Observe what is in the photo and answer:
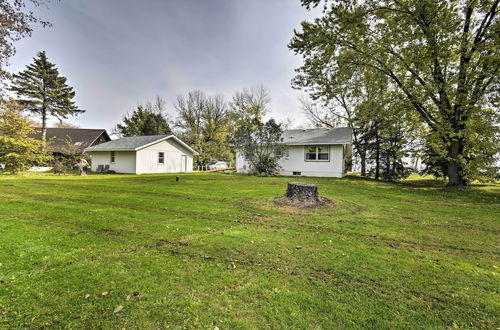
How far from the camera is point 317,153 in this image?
62.5 ft

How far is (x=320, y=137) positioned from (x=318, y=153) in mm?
1502

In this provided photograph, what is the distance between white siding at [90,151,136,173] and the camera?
22.0 meters

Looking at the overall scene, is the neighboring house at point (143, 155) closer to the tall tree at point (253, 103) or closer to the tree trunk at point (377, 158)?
the tall tree at point (253, 103)

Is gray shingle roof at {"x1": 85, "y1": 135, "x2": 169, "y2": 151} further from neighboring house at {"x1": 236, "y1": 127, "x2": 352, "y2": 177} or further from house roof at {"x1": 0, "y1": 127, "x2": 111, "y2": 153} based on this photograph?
neighboring house at {"x1": 236, "y1": 127, "x2": 352, "y2": 177}

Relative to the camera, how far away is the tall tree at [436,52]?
36.8ft

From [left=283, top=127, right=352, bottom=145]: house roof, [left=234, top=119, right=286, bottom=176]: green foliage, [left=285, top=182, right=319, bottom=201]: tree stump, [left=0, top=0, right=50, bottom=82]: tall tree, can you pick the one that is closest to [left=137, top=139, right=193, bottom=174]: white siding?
[left=234, top=119, right=286, bottom=176]: green foliage

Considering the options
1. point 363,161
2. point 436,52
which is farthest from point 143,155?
point 436,52

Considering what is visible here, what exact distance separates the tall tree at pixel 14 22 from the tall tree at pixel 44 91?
92.7 feet

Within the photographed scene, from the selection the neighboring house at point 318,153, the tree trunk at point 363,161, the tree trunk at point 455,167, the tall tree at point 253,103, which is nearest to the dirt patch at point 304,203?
the tree trunk at point 455,167

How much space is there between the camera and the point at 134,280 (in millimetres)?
2830

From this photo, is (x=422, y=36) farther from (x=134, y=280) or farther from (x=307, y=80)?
(x=134, y=280)

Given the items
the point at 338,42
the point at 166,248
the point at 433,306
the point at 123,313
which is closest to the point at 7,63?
the point at 166,248

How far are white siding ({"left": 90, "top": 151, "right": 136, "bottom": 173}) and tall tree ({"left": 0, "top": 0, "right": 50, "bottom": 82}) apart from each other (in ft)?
53.8

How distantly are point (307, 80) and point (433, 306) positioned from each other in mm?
15519
